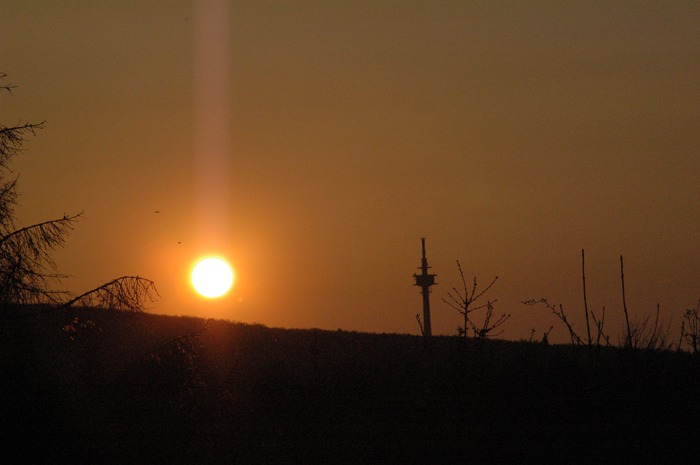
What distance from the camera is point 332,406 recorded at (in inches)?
448

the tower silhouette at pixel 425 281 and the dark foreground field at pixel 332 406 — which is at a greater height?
the tower silhouette at pixel 425 281

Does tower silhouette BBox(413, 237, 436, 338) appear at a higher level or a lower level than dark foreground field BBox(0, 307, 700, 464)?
higher

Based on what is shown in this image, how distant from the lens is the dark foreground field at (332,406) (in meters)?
10.1

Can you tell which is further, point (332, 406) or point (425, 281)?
point (425, 281)

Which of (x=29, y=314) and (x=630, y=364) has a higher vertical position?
(x=29, y=314)

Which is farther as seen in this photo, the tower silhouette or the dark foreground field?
the tower silhouette

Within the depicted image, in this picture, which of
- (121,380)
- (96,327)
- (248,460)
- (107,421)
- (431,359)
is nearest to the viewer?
(248,460)

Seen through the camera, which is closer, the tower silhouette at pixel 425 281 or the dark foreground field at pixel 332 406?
the dark foreground field at pixel 332 406

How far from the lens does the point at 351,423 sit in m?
10.9

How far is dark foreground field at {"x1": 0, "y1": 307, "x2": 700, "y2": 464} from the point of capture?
10.1m

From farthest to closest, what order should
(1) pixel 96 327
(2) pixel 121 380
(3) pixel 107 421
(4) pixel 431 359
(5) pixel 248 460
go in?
(4) pixel 431 359, (1) pixel 96 327, (2) pixel 121 380, (3) pixel 107 421, (5) pixel 248 460

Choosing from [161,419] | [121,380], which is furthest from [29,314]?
[161,419]

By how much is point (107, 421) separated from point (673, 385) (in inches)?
289

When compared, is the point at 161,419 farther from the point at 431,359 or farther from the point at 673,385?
the point at 673,385
